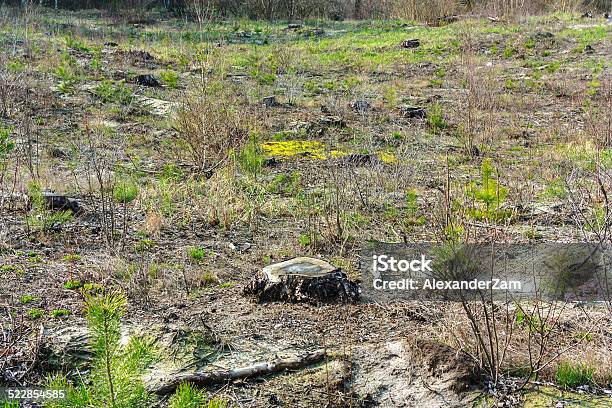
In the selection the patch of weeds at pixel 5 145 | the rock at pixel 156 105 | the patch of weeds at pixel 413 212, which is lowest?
the patch of weeds at pixel 413 212

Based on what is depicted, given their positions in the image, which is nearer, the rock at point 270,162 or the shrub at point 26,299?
the shrub at point 26,299

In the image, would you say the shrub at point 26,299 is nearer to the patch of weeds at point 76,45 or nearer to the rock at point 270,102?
the rock at point 270,102

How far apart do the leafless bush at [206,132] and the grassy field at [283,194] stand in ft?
0.07

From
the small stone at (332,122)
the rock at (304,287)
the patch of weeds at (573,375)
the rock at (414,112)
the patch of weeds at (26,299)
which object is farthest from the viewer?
the rock at (414,112)

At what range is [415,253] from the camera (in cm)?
448

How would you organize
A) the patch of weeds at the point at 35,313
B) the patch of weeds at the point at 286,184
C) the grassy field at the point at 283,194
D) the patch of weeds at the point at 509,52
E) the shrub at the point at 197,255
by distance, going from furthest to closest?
the patch of weeds at the point at 509,52 < the patch of weeds at the point at 286,184 < the shrub at the point at 197,255 < the patch of weeds at the point at 35,313 < the grassy field at the point at 283,194

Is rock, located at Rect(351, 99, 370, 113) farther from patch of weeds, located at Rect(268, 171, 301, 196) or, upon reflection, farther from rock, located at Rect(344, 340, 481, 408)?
rock, located at Rect(344, 340, 481, 408)

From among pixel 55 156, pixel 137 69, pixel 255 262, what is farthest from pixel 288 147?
pixel 137 69

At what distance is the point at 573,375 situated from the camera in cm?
312

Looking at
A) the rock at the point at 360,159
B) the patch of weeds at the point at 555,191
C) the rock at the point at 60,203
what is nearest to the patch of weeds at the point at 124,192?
the rock at the point at 60,203

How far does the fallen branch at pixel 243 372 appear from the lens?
10.5 ft

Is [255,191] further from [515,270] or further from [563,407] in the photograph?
[563,407]

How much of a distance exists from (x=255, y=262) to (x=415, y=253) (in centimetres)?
117

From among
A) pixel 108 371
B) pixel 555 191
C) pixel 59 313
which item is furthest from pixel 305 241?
pixel 108 371
